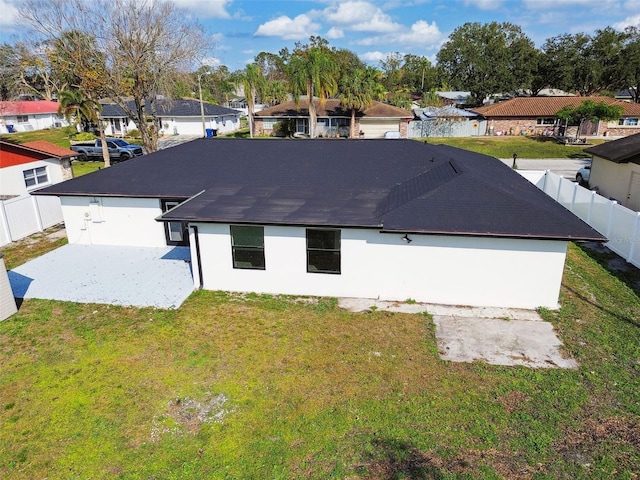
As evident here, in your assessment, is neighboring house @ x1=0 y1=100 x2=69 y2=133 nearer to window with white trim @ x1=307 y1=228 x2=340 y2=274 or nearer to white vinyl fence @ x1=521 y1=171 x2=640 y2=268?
window with white trim @ x1=307 y1=228 x2=340 y2=274

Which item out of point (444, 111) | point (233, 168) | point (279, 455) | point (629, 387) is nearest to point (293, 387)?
point (279, 455)

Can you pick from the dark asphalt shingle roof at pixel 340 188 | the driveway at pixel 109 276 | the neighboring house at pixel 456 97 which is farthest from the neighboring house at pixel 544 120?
the driveway at pixel 109 276

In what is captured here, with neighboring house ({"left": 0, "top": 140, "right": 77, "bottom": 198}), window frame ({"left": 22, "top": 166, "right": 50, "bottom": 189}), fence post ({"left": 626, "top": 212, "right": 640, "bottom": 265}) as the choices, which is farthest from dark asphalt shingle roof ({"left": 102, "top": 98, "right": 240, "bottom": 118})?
fence post ({"left": 626, "top": 212, "right": 640, "bottom": 265})

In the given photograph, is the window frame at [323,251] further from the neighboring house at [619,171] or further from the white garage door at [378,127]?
the white garage door at [378,127]

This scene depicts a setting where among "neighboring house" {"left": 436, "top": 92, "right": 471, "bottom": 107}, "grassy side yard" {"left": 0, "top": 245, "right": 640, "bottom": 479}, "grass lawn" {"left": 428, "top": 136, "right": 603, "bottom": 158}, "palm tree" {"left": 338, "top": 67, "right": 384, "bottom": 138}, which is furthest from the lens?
"neighboring house" {"left": 436, "top": 92, "right": 471, "bottom": 107}

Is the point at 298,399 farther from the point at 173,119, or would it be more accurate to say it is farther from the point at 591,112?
the point at 173,119

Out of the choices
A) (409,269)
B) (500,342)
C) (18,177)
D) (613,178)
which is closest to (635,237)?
(500,342)
